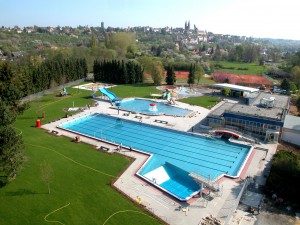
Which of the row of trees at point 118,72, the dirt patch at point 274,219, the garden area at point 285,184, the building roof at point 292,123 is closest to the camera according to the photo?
the dirt patch at point 274,219

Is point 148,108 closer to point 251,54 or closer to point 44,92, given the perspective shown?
point 44,92

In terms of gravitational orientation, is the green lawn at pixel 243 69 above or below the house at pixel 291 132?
above

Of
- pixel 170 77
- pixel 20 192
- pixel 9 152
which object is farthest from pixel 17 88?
pixel 170 77

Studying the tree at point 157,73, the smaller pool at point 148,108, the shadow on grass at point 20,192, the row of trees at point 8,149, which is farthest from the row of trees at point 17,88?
the tree at point 157,73

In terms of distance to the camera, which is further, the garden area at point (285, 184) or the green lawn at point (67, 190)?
the garden area at point (285, 184)

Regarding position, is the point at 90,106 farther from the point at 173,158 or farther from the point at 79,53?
the point at 79,53

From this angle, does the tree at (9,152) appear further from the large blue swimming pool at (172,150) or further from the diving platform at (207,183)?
the diving platform at (207,183)

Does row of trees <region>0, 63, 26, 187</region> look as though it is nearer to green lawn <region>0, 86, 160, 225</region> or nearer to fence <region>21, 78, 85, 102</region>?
green lawn <region>0, 86, 160, 225</region>
